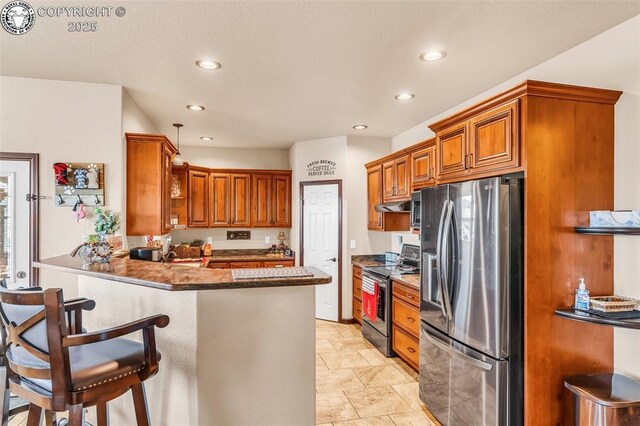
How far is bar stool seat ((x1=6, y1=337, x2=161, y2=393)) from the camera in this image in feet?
5.07

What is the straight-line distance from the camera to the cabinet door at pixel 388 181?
15.3ft

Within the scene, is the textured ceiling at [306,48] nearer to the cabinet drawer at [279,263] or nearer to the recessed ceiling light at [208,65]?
the recessed ceiling light at [208,65]

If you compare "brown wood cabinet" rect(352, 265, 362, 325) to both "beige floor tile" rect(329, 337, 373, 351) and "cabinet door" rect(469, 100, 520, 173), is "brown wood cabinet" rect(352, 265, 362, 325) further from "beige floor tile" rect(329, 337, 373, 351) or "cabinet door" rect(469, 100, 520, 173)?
"cabinet door" rect(469, 100, 520, 173)

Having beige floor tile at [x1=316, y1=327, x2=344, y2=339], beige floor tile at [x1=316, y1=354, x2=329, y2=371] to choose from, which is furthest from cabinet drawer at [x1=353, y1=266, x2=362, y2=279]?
beige floor tile at [x1=316, y1=354, x2=329, y2=371]

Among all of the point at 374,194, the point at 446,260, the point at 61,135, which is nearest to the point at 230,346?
the point at 446,260

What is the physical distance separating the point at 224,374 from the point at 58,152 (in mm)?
2569

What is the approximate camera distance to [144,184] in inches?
141

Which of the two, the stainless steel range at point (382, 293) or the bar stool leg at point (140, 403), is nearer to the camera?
the bar stool leg at point (140, 403)

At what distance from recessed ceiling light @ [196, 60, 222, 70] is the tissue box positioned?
284cm

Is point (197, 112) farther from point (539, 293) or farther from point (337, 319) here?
point (539, 293)

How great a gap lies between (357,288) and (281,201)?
2107 mm

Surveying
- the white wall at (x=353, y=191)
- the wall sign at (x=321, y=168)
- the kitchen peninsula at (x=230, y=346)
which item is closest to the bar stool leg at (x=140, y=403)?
the kitchen peninsula at (x=230, y=346)

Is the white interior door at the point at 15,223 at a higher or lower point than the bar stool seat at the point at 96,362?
higher

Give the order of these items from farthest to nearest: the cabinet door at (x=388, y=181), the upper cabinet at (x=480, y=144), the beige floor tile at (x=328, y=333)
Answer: the beige floor tile at (x=328, y=333) → the cabinet door at (x=388, y=181) → the upper cabinet at (x=480, y=144)
